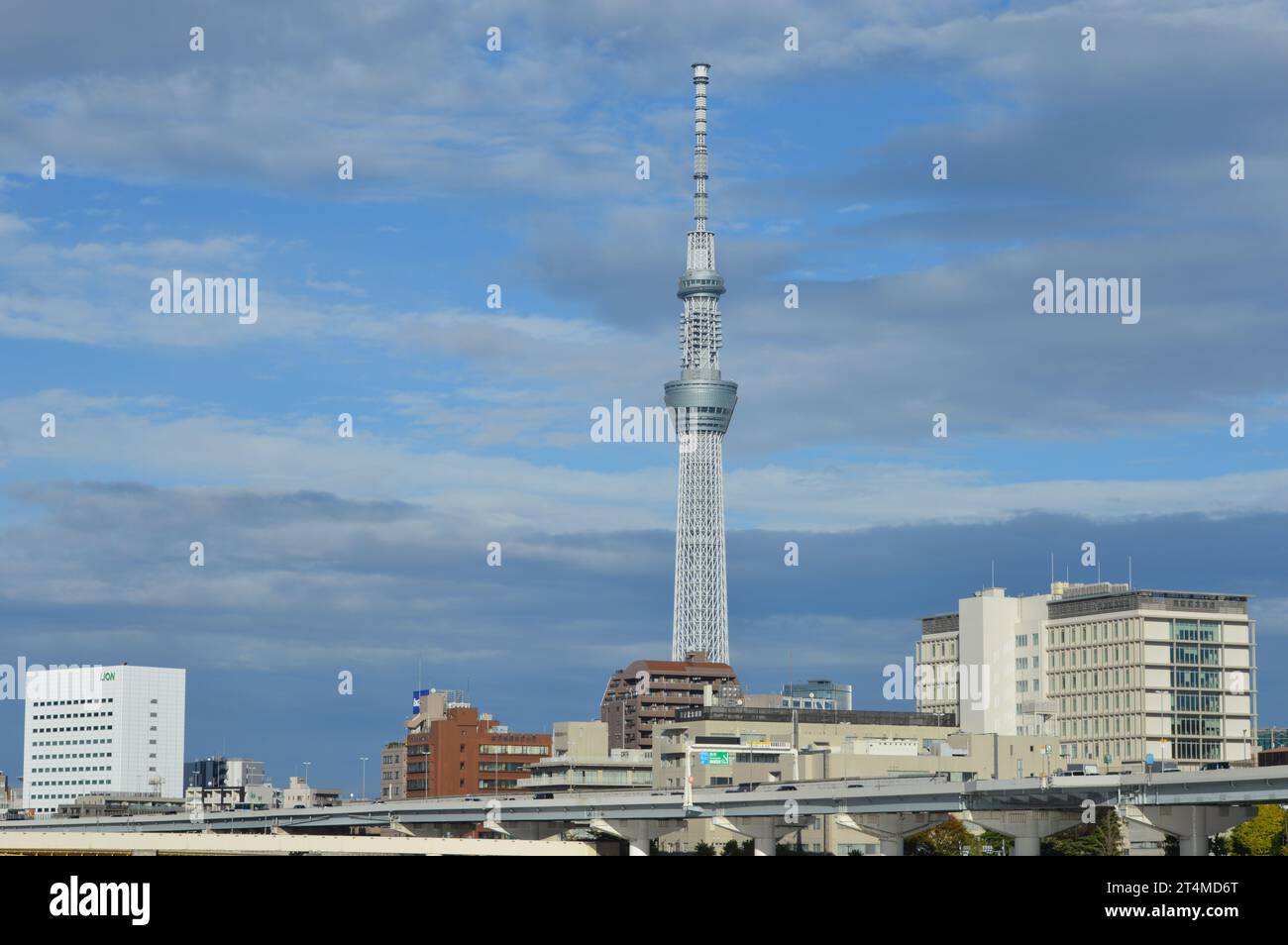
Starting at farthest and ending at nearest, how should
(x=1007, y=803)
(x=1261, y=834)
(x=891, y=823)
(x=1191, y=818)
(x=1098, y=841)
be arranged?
(x=891, y=823) < (x=1098, y=841) < (x=1261, y=834) < (x=1007, y=803) < (x=1191, y=818)

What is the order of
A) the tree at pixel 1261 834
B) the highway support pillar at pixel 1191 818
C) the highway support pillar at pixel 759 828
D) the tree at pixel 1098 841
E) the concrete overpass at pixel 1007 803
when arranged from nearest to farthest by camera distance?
the concrete overpass at pixel 1007 803 → the highway support pillar at pixel 1191 818 → the tree at pixel 1261 834 → the tree at pixel 1098 841 → the highway support pillar at pixel 759 828

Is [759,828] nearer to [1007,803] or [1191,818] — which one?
[1007,803]

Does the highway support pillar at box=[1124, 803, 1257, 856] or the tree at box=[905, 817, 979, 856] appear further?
the tree at box=[905, 817, 979, 856]

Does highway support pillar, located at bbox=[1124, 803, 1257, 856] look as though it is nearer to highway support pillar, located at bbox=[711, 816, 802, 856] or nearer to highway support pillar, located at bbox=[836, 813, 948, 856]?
highway support pillar, located at bbox=[836, 813, 948, 856]

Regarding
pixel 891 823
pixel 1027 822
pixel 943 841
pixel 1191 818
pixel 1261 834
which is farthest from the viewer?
pixel 943 841

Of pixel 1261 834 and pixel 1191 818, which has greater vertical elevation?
pixel 1191 818

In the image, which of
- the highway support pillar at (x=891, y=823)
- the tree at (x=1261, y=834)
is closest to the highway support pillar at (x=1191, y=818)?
the tree at (x=1261, y=834)

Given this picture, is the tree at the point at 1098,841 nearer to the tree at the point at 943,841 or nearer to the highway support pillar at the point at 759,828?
the tree at the point at 943,841

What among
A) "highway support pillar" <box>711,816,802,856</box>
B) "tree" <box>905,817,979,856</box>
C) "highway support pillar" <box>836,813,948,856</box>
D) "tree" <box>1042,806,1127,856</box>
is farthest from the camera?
"highway support pillar" <box>711,816,802,856</box>

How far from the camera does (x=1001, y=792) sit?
6245 inches

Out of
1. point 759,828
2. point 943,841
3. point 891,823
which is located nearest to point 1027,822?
point 891,823

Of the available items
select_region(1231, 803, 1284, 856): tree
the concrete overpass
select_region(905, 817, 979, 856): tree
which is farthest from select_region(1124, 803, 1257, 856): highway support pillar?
select_region(905, 817, 979, 856): tree
